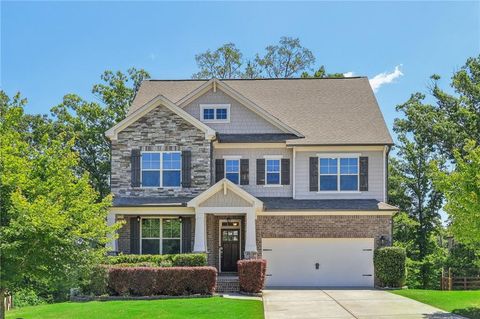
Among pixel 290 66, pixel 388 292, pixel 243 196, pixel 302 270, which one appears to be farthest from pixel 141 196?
pixel 290 66

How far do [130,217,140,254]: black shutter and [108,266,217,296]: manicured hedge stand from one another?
13.8 ft

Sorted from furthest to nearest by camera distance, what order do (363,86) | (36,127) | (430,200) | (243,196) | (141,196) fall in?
(36,127)
(430,200)
(363,86)
(141,196)
(243,196)

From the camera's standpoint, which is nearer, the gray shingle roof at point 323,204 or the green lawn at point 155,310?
the green lawn at point 155,310

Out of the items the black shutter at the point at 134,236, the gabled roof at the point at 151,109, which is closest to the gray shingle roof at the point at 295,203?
the black shutter at the point at 134,236

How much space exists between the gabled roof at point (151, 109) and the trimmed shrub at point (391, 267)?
27.4ft

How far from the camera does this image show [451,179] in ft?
55.3

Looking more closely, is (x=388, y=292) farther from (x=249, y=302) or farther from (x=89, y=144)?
(x=89, y=144)

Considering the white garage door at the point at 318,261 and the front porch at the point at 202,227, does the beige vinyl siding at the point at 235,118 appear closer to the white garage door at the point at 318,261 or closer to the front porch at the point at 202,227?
the front porch at the point at 202,227

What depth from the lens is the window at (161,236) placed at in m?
25.0

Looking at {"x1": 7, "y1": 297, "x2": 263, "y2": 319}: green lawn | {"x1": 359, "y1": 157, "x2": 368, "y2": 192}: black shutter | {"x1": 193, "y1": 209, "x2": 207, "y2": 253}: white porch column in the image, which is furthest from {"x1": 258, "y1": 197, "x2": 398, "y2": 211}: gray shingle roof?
{"x1": 7, "y1": 297, "x2": 263, "y2": 319}: green lawn

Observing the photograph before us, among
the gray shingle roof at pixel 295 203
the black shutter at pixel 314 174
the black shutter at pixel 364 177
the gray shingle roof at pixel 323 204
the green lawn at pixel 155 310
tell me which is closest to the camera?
the green lawn at pixel 155 310

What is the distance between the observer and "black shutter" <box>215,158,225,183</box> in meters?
26.3

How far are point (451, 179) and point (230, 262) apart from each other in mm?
11386

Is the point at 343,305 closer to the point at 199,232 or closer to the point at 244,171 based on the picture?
the point at 199,232
